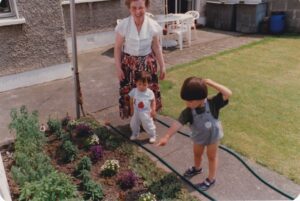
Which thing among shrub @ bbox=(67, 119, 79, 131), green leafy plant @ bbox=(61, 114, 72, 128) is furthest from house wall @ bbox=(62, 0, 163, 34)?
shrub @ bbox=(67, 119, 79, 131)

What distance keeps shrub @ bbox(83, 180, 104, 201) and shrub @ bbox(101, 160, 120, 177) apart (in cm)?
36

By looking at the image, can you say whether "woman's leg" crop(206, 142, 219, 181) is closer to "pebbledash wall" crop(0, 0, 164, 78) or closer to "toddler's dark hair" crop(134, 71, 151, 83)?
"toddler's dark hair" crop(134, 71, 151, 83)

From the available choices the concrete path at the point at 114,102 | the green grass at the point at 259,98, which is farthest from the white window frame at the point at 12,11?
the green grass at the point at 259,98

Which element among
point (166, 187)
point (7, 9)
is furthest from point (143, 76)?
point (7, 9)

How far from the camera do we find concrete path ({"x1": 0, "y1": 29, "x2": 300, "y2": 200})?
349cm

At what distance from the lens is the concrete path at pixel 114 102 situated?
3.49 meters

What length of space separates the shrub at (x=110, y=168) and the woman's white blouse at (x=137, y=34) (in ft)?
4.67

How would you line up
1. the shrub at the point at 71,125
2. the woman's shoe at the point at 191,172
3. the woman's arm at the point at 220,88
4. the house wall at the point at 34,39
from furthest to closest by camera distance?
the house wall at the point at 34,39
the shrub at the point at 71,125
the woman's shoe at the point at 191,172
the woman's arm at the point at 220,88

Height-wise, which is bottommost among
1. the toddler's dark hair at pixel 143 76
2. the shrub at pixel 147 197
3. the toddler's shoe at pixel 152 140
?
the shrub at pixel 147 197

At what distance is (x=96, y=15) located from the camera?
28.3 ft

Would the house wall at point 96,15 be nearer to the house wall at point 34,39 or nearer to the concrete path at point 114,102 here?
the concrete path at point 114,102

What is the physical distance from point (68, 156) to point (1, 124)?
169 centimetres

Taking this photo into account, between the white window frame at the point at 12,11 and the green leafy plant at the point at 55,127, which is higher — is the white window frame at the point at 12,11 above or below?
above

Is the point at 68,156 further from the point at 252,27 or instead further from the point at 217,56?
the point at 252,27
